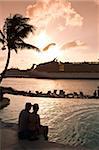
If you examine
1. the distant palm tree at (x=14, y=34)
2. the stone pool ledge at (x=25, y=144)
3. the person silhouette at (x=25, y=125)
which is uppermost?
the distant palm tree at (x=14, y=34)

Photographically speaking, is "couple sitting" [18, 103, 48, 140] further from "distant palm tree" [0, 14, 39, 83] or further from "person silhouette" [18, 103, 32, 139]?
"distant palm tree" [0, 14, 39, 83]

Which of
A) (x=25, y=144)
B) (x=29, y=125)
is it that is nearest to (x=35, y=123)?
(x=29, y=125)

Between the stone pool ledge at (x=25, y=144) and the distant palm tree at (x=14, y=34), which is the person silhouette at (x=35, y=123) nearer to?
the stone pool ledge at (x=25, y=144)

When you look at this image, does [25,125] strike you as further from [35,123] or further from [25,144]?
[25,144]

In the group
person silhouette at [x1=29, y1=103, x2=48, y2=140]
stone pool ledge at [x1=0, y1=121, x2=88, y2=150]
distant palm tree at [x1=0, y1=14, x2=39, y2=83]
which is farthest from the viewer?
distant palm tree at [x1=0, y1=14, x2=39, y2=83]

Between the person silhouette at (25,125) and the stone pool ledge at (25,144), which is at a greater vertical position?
the person silhouette at (25,125)

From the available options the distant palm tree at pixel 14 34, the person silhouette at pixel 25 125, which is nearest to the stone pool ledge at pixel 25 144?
the person silhouette at pixel 25 125

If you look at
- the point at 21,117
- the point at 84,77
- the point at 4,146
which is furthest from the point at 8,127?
the point at 84,77

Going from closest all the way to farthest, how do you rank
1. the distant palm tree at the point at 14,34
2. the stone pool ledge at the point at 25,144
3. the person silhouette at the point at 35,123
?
the stone pool ledge at the point at 25,144 < the person silhouette at the point at 35,123 < the distant palm tree at the point at 14,34

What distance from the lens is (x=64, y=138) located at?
14.7ft

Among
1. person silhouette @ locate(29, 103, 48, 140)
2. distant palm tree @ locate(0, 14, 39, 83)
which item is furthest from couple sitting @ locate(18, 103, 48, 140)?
distant palm tree @ locate(0, 14, 39, 83)

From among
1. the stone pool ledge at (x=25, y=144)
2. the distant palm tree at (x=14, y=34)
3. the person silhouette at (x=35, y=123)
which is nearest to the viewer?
the stone pool ledge at (x=25, y=144)

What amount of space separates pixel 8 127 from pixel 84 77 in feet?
86.9

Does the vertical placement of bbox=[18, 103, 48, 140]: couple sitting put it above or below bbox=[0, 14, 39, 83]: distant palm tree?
below
